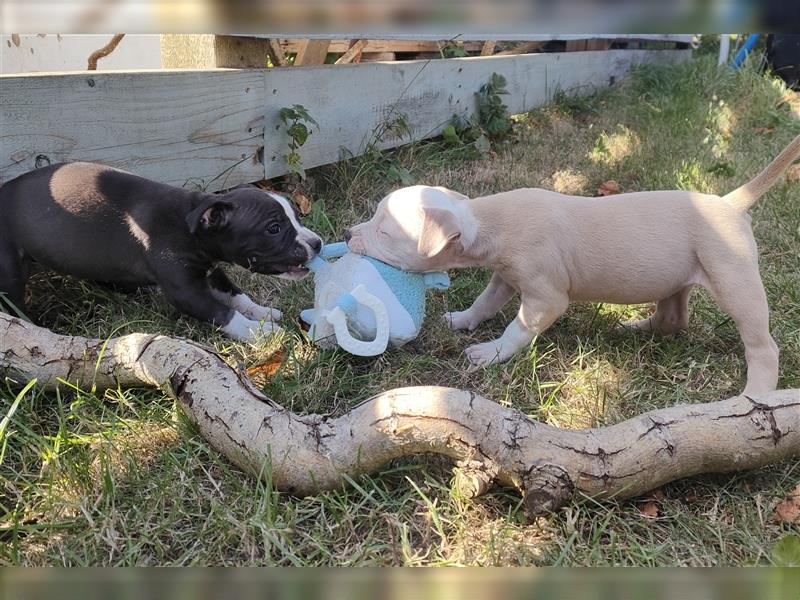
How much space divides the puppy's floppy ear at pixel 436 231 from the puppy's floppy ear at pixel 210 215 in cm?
96

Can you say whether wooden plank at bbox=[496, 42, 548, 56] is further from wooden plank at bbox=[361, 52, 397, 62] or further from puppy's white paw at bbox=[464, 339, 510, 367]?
puppy's white paw at bbox=[464, 339, 510, 367]

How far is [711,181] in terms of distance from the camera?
16.0ft

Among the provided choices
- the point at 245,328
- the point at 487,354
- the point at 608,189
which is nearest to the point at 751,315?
the point at 487,354

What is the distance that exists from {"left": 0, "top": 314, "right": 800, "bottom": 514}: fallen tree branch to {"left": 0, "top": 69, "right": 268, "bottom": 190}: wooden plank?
Answer: 176cm

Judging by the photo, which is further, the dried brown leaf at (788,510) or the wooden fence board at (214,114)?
the wooden fence board at (214,114)

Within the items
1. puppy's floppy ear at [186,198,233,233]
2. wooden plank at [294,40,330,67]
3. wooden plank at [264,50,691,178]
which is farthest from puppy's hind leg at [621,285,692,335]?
wooden plank at [294,40,330,67]

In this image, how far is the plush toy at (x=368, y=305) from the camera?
2572 mm

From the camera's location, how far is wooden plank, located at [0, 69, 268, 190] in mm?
3029

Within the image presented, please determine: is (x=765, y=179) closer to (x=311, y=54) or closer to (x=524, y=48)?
(x=311, y=54)

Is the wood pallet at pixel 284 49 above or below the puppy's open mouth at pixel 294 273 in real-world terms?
above

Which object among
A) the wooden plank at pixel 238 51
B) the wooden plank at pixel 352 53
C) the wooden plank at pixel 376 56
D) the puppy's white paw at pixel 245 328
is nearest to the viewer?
the puppy's white paw at pixel 245 328

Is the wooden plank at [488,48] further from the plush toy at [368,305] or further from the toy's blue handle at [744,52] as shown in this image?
the plush toy at [368,305]

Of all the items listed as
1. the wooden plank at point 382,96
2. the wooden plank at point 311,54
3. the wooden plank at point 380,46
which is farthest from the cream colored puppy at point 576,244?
the wooden plank at point 380,46

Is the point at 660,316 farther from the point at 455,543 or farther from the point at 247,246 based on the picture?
the point at 247,246
